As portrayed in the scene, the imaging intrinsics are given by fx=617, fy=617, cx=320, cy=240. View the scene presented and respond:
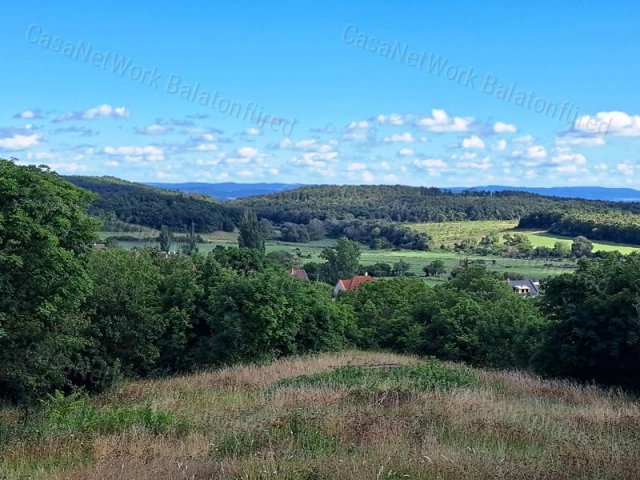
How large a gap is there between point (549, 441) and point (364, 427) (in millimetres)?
2096

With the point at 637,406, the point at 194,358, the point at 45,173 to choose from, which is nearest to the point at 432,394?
the point at 637,406

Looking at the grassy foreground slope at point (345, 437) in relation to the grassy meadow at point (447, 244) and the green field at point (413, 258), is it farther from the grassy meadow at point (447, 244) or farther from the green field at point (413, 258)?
the green field at point (413, 258)

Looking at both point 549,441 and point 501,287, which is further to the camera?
point 501,287

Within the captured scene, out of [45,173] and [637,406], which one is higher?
[45,173]

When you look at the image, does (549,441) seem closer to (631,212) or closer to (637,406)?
(637,406)

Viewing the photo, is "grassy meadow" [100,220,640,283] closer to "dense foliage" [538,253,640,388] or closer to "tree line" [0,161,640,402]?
"tree line" [0,161,640,402]

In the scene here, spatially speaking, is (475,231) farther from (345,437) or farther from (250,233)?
(345,437)

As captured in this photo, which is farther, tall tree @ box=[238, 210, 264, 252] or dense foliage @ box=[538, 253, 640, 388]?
tall tree @ box=[238, 210, 264, 252]

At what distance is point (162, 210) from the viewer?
11456cm

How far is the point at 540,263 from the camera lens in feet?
282

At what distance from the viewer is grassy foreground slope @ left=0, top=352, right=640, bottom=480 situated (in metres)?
5.59

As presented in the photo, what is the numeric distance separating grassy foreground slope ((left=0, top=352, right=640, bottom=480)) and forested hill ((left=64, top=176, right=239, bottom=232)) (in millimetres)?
95975

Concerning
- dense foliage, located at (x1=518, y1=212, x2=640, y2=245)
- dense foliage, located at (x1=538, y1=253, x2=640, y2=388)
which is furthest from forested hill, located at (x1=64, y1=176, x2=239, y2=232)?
dense foliage, located at (x1=538, y1=253, x2=640, y2=388)

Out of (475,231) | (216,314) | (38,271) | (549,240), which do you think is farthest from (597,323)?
(475,231)
